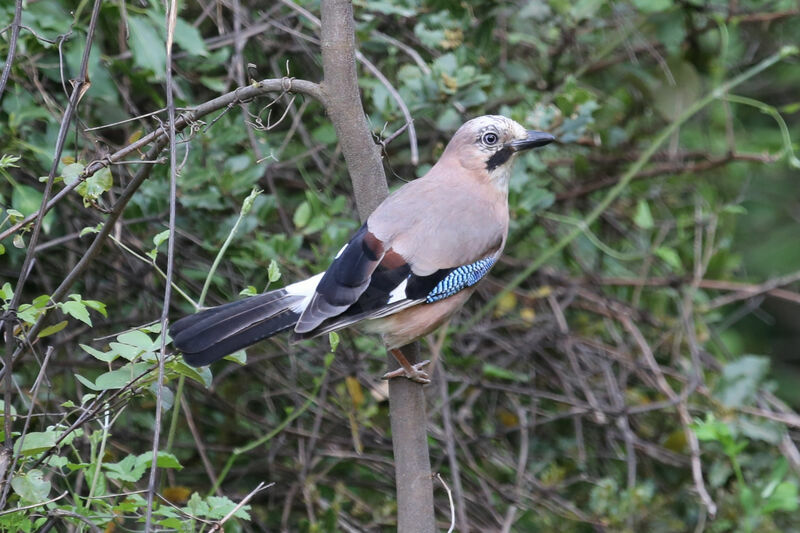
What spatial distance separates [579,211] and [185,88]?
6.72 feet

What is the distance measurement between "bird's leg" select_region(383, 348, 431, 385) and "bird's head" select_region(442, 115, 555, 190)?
77 centimetres

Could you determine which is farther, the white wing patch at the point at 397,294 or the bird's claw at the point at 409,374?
the white wing patch at the point at 397,294

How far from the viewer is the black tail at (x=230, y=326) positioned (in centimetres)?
249

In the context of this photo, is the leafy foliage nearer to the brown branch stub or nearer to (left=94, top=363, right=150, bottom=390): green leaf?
the brown branch stub

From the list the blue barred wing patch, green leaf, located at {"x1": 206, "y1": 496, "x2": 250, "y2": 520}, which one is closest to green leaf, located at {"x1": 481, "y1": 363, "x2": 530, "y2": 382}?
the blue barred wing patch

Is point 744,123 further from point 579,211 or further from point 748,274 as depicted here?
point 579,211

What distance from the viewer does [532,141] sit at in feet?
10.9

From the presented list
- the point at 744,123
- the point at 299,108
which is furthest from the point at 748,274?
the point at 299,108

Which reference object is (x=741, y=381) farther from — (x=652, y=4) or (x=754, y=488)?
(x=652, y=4)

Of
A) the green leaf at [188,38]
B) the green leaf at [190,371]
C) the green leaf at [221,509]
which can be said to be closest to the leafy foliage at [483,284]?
the green leaf at [188,38]

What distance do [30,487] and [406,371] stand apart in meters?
1.07

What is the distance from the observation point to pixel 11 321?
7.48ft

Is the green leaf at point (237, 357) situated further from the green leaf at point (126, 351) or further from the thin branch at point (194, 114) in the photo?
the thin branch at point (194, 114)

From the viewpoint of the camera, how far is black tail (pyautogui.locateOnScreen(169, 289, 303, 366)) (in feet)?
8.16
